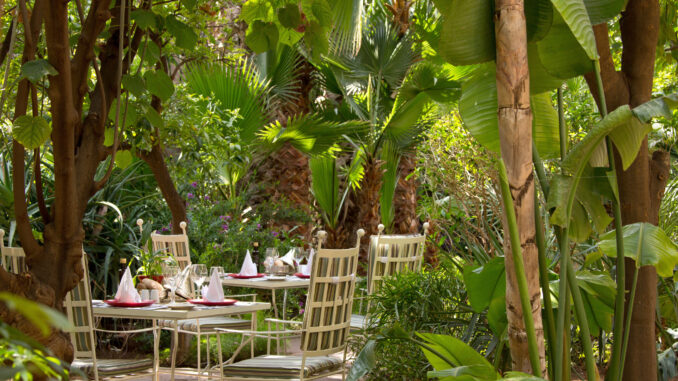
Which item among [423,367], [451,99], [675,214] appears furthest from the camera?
[451,99]

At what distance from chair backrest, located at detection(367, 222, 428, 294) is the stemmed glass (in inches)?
57.3

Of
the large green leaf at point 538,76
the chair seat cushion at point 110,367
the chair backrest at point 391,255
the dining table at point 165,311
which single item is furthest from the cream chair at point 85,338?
the large green leaf at point 538,76

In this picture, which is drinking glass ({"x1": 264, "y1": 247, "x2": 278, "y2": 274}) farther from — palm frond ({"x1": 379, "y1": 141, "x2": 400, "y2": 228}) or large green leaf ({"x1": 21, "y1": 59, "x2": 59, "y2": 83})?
large green leaf ({"x1": 21, "y1": 59, "x2": 59, "y2": 83})

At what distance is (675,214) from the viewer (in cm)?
507

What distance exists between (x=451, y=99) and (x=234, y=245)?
291 centimetres

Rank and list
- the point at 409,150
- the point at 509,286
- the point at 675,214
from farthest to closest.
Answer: the point at 409,150 < the point at 675,214 < the point at 509,286

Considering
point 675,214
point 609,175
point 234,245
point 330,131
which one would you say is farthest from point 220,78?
point 609,175

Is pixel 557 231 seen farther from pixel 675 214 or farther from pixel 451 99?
pixel 451 99

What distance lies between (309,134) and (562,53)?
5.55 m

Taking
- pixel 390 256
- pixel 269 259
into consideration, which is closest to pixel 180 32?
pixel 390 256

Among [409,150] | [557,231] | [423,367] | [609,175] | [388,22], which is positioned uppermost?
[388,22]

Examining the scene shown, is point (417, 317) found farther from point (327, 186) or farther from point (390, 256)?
point (327, 186)

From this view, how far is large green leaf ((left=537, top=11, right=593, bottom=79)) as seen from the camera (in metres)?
2.62

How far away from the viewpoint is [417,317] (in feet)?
13.5
